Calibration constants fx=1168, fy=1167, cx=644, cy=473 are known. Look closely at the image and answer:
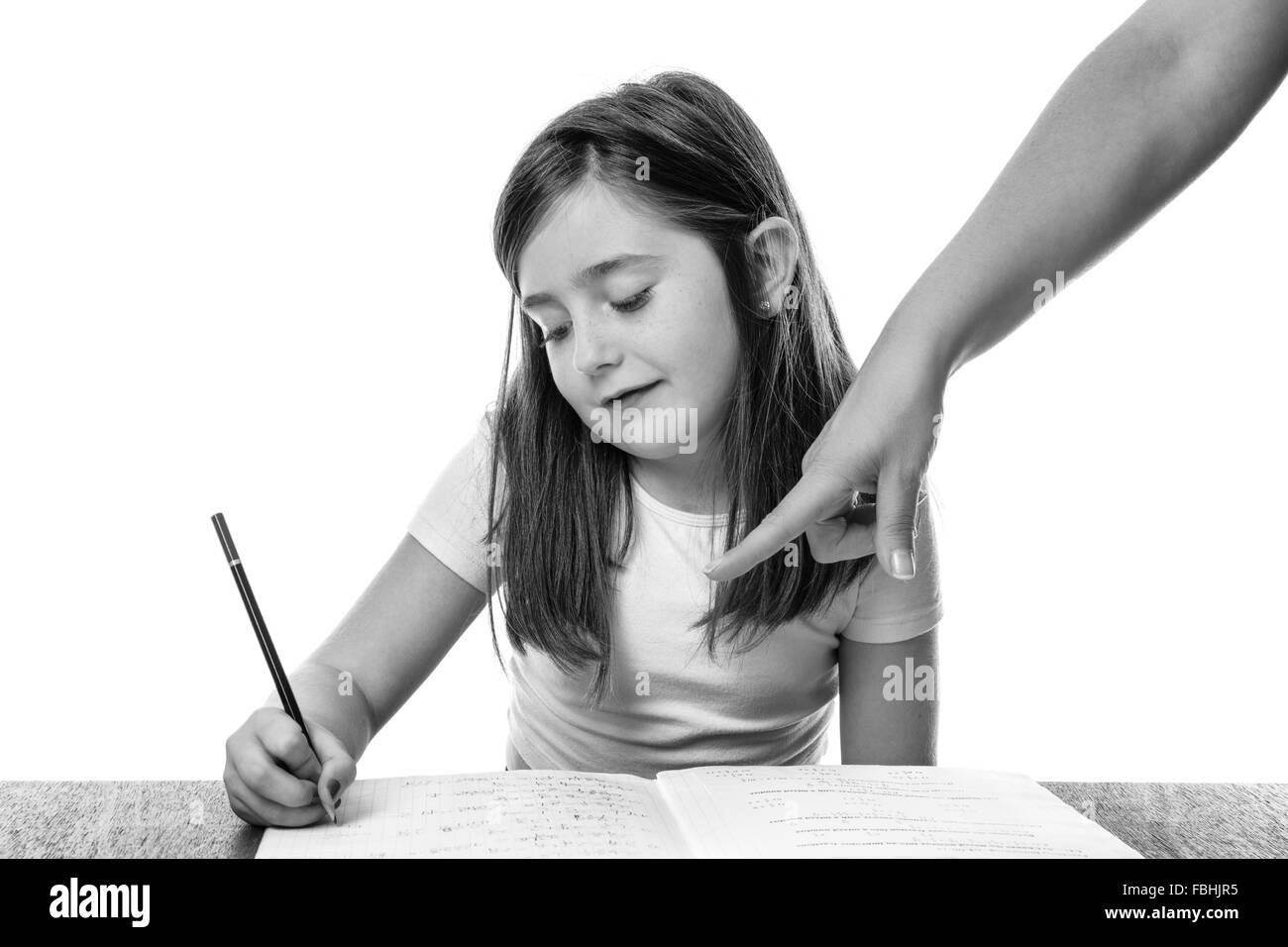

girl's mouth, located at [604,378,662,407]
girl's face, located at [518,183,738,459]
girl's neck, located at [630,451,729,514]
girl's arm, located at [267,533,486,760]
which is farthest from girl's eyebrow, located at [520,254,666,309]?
girl's arm, located at [267,533,486,760]

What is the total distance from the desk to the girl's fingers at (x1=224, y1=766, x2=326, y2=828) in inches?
0.5

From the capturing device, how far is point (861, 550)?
882mm

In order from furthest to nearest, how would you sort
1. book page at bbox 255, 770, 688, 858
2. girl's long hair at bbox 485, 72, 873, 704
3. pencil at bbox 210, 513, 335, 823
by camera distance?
girl's long hair at bbox 485, 72, 873, 704 < pencil at bbox 210, 513, 335, 823 < book page at bbox 255, 770, 688, 858

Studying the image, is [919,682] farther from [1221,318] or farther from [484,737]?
[1221,318]

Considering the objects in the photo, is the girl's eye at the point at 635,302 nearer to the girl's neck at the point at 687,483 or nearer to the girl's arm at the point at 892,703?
the girl's neck at the point at 687,483

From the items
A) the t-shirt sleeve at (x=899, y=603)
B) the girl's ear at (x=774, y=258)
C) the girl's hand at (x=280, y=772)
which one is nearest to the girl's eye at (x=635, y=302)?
the girl's ear at (x=774, y=258)

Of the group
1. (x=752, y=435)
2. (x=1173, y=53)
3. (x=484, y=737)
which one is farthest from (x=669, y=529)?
(x=484, y=737)

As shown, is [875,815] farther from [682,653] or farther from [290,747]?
[682,653]

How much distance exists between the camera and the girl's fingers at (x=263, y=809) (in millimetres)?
832

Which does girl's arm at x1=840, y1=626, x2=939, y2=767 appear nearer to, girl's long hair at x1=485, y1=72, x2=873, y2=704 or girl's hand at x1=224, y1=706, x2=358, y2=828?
girl's long hair at x1=485, y1=72, x2=873, y2=704

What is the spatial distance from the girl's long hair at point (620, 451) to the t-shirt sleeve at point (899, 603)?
29 millimetres

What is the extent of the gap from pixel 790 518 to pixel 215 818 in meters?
0.49

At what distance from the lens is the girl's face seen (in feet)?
3.86

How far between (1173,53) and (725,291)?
0.50 meters
